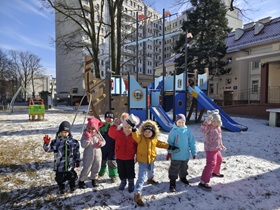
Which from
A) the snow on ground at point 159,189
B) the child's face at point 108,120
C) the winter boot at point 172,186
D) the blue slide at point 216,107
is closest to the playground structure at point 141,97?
the blue slide at point 216,107

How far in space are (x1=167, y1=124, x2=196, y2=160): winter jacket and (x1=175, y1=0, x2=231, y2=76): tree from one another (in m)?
22.8

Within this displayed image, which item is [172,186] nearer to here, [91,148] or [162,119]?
[91,148]

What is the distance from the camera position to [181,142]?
3.81m

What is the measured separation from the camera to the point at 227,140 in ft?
25.2

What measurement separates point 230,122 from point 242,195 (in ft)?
22.2

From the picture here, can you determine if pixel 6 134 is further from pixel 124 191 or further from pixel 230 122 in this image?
pixel 230 122

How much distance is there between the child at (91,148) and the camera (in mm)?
3680

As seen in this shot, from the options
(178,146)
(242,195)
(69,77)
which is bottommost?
(242,195)

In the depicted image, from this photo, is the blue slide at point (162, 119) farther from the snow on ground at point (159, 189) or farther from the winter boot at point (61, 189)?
the winter boot at point (61, 189)

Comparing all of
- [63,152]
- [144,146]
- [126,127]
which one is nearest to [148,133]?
[144,146]

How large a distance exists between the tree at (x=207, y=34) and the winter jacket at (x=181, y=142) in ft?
74.8

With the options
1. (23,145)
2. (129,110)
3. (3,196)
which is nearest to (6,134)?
(23,145)

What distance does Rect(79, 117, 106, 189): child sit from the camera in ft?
12.1

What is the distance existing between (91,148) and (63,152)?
0.48 metres
